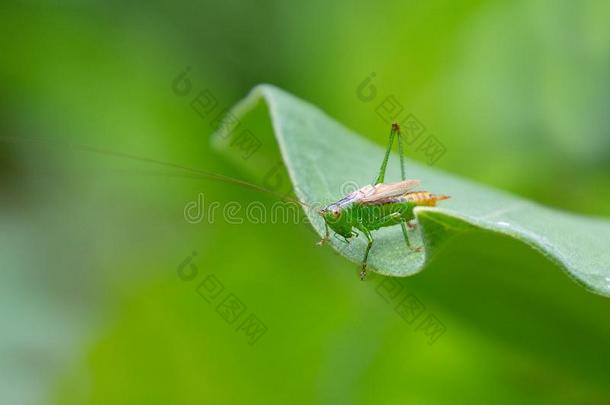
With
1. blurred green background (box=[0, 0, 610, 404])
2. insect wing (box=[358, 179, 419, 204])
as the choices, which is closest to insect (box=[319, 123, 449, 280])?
insect wing (box=[358, 179, 419, 204])

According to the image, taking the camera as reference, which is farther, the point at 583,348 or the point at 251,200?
the point at 251,200

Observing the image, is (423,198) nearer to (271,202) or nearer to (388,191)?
(388,191)

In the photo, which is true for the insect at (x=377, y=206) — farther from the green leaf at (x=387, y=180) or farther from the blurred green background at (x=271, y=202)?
the blurred green background at (x=271, y=202)

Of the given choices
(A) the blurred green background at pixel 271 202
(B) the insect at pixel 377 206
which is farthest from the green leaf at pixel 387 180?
(A) the blurred green background at pixel 271 202

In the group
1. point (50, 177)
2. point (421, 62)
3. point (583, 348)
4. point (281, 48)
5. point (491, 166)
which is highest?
point (50, 177)

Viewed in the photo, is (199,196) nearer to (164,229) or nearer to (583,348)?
(164,229)

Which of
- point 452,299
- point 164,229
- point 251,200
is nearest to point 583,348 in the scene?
point 452,299
